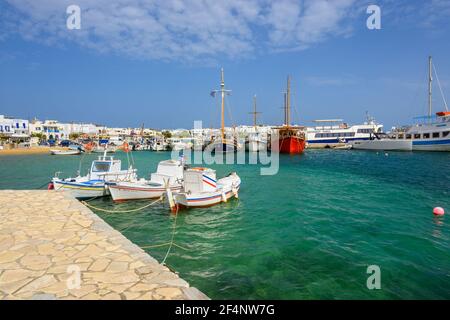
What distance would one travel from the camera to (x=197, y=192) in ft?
50.3

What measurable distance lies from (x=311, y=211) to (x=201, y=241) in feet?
23.3

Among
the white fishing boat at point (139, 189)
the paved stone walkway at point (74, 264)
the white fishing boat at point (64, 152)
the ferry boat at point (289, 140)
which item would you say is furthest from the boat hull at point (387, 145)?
the white fishing boat at point (64, 152)

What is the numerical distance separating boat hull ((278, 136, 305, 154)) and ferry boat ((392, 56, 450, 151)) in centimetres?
2722

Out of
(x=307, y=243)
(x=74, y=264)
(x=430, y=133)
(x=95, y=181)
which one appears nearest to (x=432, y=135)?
(x=430, y=133)

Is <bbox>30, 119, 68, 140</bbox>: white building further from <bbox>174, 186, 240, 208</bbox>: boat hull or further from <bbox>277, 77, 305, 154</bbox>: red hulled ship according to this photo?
<bbox>174, 186, 240, 208</bbox>: boat hull

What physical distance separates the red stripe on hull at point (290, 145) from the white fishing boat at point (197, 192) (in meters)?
45.5

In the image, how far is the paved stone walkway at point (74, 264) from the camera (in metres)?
4.79

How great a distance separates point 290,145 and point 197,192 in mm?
47301

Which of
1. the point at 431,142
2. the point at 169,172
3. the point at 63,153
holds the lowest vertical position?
the point at 169,172

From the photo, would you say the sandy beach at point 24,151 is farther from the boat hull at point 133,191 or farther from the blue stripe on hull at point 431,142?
the blue stripe on hull at point 431,142

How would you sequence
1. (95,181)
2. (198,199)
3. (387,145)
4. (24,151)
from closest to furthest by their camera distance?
(198,199) → (95,181) → (387,145) → (24,151)

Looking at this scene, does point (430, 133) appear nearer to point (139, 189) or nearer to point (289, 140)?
point (289, 140)

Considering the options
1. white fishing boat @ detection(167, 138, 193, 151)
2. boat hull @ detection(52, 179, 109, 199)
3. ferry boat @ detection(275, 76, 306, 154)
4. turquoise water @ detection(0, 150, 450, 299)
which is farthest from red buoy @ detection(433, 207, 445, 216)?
white fishing boat @ detection(167, 138, 193, 151)
